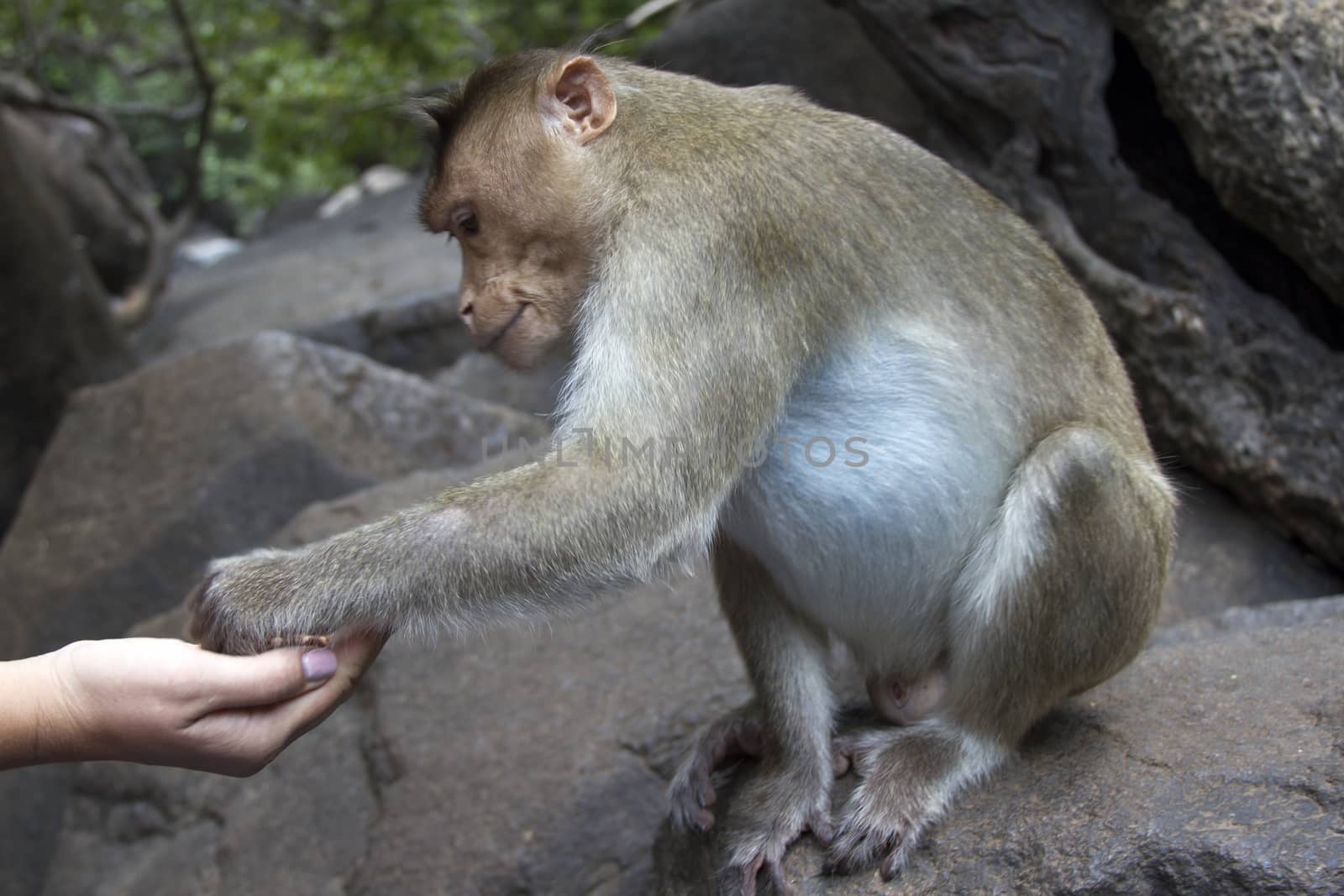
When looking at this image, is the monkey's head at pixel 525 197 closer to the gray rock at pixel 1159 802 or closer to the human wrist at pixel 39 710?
the human wrist at pixel 39 710

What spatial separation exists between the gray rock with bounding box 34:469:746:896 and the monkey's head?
5.79 ft

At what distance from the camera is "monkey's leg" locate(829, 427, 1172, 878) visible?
2955 mm

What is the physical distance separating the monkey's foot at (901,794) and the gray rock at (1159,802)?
0.13 feet

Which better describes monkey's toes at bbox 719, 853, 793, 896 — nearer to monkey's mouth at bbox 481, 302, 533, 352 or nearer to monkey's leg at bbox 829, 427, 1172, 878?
monkey's leg at bbox 829, 427, 1172, 878

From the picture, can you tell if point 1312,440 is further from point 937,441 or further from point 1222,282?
point 937,441

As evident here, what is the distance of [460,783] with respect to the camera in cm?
433

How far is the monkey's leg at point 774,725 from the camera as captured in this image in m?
3.15

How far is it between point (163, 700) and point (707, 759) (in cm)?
159

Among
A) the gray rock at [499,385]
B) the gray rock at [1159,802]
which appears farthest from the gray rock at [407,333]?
the gray rock at [1159,802]

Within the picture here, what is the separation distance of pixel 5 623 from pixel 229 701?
13.8ft

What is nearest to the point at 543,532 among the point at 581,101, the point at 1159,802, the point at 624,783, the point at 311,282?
the point at 581,101

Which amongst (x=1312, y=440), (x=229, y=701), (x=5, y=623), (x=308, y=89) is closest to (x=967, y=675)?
(x=229, y=701)

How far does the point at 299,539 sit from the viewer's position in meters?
5.35

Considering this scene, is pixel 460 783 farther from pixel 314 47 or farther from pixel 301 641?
pixel 314 47
